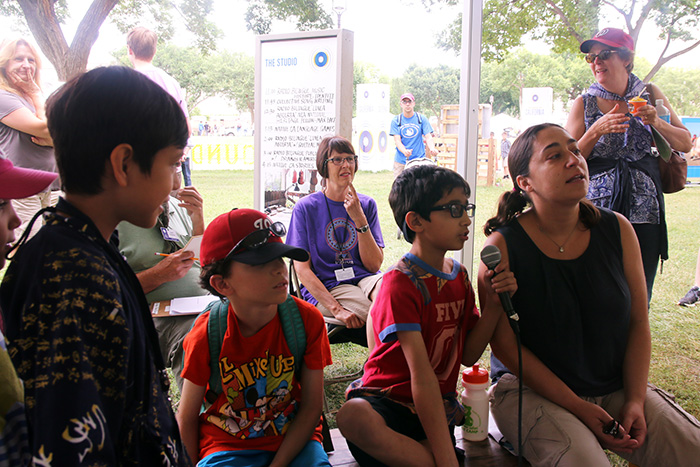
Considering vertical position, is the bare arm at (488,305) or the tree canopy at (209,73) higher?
the tree canopy at (209,73)

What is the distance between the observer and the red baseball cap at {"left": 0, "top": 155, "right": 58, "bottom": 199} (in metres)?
1.09

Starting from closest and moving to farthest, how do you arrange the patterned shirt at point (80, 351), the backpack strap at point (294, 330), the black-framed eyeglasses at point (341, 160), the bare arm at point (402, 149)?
1. the patterned shirt at point (80, 351)
2. the backpack strap at point (294, 330)
3. the black-framed eyeglasses at point (341, 160)
4. the bare arm at point (402, 149)

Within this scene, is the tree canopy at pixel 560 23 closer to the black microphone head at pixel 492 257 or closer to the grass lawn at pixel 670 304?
the grass lawn at pixel 670 304

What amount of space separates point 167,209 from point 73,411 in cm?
191

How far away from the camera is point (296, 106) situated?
411 cm

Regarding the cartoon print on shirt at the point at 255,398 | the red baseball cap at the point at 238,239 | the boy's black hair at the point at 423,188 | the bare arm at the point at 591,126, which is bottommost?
the cartoon print on shirt at the point at 255,398

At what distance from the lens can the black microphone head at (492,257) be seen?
1797 millimetres

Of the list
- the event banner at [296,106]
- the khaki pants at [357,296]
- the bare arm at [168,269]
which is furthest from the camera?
the event banner at [296,106]

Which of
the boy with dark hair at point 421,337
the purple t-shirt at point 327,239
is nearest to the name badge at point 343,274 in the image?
the purple t-shirt at point 327,239

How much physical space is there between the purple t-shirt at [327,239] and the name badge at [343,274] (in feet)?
0.11

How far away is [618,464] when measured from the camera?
2.49 meters

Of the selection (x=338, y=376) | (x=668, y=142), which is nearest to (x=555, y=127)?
(x=668, y=142)

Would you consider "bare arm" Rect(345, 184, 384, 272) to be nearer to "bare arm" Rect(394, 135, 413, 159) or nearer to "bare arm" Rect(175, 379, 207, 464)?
"bare arm" Rect(175, 379, 207, 464)

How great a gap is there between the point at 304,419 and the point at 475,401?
774mm
